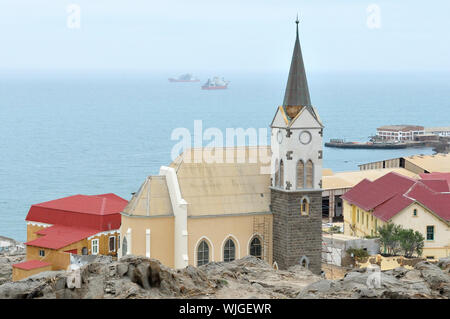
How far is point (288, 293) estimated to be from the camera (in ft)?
78.4

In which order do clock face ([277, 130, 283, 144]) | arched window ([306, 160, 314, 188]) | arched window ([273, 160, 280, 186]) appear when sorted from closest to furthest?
1. arched window ([306, 160, 314, 188])
2. clock face ([277, 130, 283, 144])
3. arched window ([273, 160, 280, 186])

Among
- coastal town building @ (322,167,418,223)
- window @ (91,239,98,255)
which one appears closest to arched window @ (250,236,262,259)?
window @ (91,239,98,255)

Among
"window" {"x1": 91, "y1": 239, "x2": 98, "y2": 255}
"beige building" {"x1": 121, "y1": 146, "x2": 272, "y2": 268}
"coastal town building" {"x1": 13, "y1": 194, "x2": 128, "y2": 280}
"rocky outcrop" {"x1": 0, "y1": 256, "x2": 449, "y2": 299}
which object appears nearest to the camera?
"rocky outcrop" {"x1": 0, "y1": 256, "x2": 449, "y2": 299}

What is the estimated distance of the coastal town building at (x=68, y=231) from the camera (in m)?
45.2

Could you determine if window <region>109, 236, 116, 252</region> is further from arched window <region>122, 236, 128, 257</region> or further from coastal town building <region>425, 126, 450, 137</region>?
coastal town building <region>425, 126, 450, 137</region>

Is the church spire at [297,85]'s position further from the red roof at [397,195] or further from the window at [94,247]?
the window at [94,247]

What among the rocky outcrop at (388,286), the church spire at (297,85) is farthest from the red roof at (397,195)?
the rocky outcrop at (388,286)

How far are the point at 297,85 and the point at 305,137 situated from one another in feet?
8.70

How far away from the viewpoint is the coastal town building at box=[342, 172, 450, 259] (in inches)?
2005

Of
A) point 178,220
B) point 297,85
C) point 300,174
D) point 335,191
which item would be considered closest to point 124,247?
point 178,220

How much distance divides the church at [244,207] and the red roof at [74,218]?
495 cm

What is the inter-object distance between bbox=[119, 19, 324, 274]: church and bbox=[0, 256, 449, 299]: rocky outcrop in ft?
55.2
